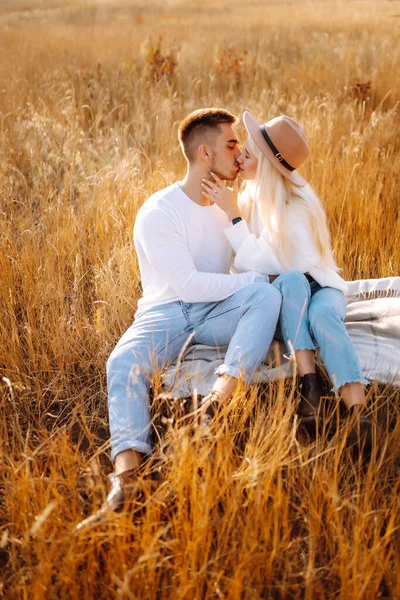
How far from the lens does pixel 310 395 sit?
275 cm

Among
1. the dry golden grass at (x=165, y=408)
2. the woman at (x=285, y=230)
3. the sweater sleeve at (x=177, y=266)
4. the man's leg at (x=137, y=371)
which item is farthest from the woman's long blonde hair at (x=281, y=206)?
the dry golden grass at (x=165, y=408)

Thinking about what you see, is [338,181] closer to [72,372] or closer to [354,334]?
[354,334]

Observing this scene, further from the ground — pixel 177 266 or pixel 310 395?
pixel 177 266

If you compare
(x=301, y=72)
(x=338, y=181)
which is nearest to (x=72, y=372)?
(x=338, y=181)

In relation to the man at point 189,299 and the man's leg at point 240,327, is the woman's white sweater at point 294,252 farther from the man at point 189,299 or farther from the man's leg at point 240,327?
the man's leg at point 240,327

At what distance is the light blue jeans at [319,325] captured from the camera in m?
2.69

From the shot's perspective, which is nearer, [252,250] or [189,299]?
[189,299]

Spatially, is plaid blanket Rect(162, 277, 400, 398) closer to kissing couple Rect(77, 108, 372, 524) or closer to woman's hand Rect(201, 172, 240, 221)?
kissing couple Rect(77, 108, 372, 524)

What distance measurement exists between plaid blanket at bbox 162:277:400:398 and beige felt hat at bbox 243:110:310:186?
0.83 meters

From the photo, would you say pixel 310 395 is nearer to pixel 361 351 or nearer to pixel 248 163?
pixel 361 351

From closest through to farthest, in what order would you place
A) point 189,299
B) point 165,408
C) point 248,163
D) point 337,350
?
point 337,350, point 165,408, point 189,299, point 248,163

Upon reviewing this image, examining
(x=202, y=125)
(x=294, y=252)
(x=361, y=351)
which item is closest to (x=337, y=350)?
(x=361, y=351)

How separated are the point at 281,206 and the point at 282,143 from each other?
12.9 inches

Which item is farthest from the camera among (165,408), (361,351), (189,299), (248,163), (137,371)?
(248,163)
